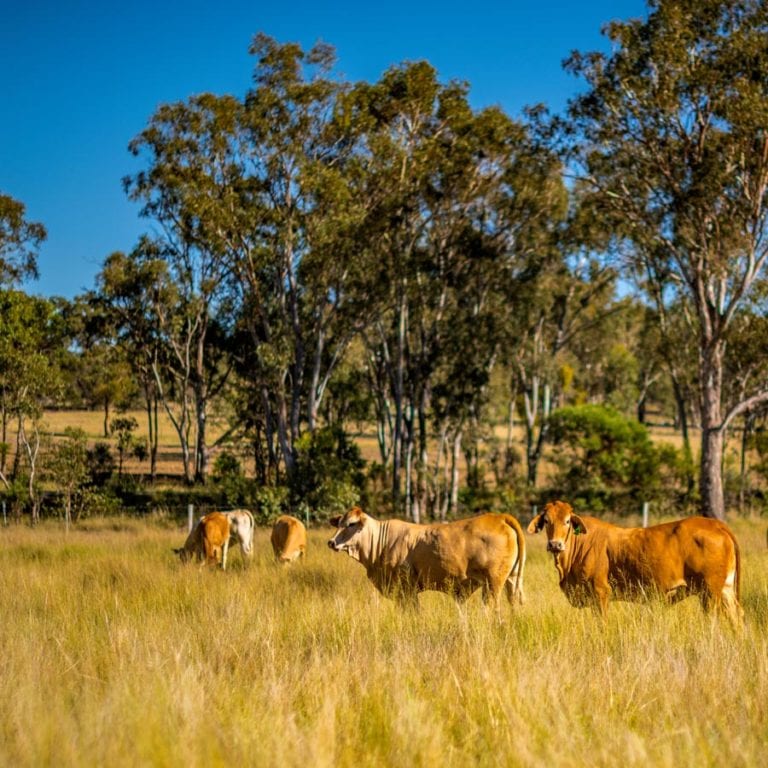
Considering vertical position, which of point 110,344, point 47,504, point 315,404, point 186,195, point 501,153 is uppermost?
point 501,153

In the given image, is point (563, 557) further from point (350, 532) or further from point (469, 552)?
point (350, 532)

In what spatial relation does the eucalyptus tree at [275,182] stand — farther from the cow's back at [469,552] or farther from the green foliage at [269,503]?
the cow's back at [469,552]

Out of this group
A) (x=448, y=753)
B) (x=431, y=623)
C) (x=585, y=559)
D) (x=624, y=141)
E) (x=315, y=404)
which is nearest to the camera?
(x=448, y=753)

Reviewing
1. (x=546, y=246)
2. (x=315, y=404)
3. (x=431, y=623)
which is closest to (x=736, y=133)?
(x=546, y=246)

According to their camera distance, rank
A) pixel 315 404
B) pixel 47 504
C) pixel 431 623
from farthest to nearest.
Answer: pixel 47 504 → pixel 315 404 → pixel 431 623

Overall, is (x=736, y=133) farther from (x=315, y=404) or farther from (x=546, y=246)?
(x=315, y=404)

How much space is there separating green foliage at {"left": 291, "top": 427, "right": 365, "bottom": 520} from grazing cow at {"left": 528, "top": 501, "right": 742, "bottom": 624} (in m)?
15.0

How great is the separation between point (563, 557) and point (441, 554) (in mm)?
1306

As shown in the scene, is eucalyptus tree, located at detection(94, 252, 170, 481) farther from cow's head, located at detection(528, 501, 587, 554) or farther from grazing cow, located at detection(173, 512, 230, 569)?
cow's head, located at detection(528, 501, 587, 554)

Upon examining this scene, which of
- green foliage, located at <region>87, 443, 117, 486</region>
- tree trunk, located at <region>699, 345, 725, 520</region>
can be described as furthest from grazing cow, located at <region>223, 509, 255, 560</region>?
green foliage, located at <region>87, 443, 117, 486</region>

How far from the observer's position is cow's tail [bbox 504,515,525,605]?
882 cm

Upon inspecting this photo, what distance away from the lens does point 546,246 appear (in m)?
29.5

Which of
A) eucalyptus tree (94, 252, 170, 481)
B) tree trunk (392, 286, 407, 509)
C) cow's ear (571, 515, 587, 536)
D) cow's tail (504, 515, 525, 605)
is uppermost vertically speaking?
eucalyptus tree (94, 252, 170, 481)

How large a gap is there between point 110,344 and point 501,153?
792 inches
